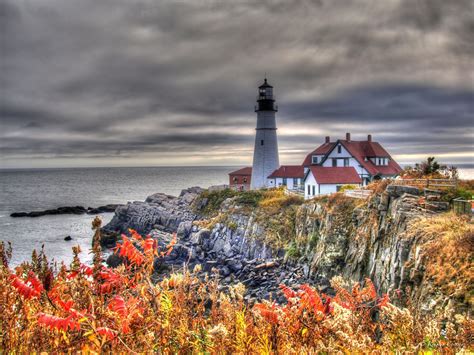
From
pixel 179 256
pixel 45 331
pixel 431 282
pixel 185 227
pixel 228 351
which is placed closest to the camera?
pixel 45 331

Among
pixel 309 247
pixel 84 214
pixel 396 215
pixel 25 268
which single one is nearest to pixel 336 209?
pixel 309 247

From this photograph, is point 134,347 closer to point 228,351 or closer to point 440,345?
point 228,351

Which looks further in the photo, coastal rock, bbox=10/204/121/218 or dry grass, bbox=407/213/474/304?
coastal rock, bbox=10/204/121/218

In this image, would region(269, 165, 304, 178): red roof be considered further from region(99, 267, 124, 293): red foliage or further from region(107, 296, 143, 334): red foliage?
region(107, 296, 143, 334): red foliage

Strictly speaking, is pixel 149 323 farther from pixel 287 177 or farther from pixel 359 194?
pixel 287 177

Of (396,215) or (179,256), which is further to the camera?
(179,256)

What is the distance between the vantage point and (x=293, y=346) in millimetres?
4438

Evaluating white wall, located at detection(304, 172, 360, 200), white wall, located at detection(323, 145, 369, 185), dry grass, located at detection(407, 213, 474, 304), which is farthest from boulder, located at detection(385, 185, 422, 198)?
white wall, located at detection(323, 145, 369, 185)

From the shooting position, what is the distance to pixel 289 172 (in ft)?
178

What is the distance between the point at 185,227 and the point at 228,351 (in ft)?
134

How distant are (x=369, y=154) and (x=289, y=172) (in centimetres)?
1132

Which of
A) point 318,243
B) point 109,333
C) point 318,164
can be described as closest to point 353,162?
point 318,164

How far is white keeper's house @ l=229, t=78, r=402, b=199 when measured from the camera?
131 feet

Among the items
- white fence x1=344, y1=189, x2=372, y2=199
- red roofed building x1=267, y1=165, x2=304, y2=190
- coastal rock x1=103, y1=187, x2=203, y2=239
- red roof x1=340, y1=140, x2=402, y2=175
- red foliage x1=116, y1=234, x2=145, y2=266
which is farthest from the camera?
red roofed building x1=267, y1=165, x2=304, y2=190
